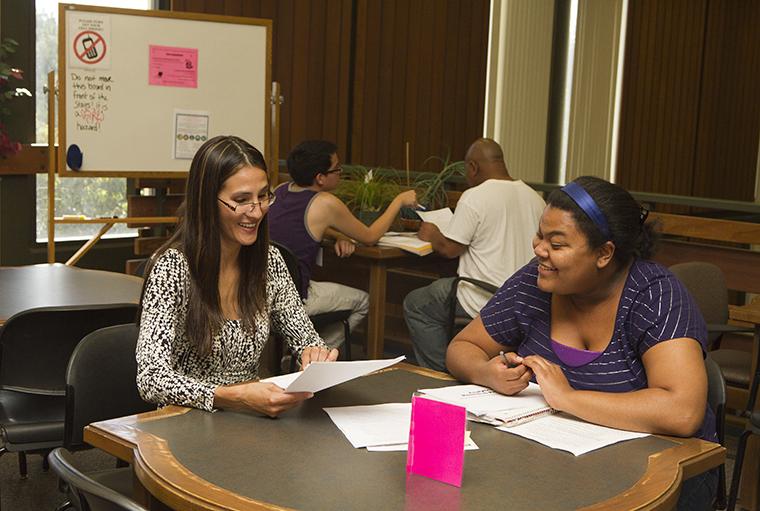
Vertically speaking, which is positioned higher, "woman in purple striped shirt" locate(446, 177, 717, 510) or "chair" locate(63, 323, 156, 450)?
"woman in purple striped shirt" locate(446, 177, 717, 510)

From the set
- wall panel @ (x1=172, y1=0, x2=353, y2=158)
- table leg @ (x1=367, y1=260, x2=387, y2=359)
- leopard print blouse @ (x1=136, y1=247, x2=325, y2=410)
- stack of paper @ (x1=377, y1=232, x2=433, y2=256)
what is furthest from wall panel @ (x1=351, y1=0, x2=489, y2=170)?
leopard print blouse @ (x1=136, y1=247, x2=325, y2=410)

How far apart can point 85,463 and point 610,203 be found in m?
2.51

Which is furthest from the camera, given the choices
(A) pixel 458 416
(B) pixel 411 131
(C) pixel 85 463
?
(B) pixel 411 131

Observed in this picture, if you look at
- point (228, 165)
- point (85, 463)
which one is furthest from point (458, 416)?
point (85, 463)

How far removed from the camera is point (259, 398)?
2.02m

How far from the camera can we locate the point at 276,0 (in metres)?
7.44

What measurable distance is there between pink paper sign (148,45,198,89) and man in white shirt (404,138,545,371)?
1667 mm

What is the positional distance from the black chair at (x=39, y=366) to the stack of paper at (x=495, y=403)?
1214mm

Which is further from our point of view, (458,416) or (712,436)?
(712,436)

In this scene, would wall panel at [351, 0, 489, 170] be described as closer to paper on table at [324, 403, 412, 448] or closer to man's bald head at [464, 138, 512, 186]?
man's bald head at [464, 138, 512, 186]

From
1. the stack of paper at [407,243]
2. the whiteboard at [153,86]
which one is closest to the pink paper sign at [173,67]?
the whiteboard at [153,86]

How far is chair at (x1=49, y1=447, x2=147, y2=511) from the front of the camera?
5.27 feet

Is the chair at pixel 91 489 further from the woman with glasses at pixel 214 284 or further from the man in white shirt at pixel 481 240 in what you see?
the man in white shirt at pixel 481 240

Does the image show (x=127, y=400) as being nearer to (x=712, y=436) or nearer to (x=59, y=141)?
(x=712, y=436)
